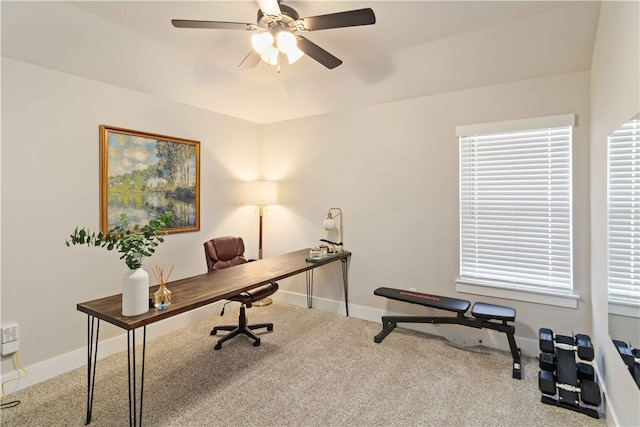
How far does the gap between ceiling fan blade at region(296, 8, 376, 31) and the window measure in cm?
168

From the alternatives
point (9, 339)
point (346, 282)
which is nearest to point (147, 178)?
point (9, 339)

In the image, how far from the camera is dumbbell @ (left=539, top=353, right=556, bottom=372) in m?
2.21

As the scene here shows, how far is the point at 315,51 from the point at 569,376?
2947 mm

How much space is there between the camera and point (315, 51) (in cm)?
228

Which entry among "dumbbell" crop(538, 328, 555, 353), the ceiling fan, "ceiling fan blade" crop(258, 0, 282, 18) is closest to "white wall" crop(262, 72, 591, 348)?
"dumbbell" crop(538, 328, 555, 353)

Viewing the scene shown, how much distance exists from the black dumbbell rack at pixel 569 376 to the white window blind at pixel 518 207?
600 mm

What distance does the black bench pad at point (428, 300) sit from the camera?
2.77 m

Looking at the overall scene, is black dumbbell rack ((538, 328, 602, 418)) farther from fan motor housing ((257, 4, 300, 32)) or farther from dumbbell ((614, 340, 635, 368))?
fan motor housing ((257, 4, 300, 32))

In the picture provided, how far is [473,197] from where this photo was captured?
3.08m

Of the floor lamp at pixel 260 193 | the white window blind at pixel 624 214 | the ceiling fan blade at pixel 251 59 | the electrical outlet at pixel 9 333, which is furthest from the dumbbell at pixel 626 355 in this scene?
the electrical outlet at pixel 9 333

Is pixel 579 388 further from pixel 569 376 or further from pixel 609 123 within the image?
pixel 609 123

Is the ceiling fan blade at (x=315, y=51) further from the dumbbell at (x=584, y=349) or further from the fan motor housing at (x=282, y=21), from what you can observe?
the dumbbell at (x=584, y=349)

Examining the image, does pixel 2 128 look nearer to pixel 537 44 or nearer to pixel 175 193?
pixel 175 193

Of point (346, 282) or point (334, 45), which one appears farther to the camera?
point (346, 282)
